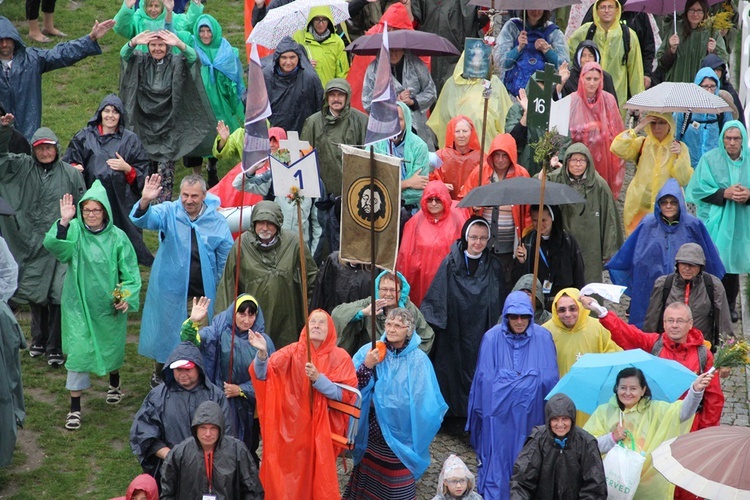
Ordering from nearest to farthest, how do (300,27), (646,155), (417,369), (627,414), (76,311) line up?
(627,414), (417,369), (76,311), (646,155), (300,27)

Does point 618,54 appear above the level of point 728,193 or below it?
above

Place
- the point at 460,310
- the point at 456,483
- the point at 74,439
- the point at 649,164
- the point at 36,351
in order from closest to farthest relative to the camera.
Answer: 1. the point at 456,483
2. the point at 460,310
3. the point at 74,439
4. the point at 36,351
5. the point at 649,164

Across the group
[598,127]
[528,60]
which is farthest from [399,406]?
[528,60]

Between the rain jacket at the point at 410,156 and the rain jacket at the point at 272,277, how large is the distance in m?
1.43

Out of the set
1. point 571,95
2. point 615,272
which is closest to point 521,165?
point 571,95

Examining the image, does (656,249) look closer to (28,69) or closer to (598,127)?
(598,127)

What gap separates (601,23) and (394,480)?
6958 millimetres

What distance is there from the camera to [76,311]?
40.3ft

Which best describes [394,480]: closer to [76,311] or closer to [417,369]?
[417,369]

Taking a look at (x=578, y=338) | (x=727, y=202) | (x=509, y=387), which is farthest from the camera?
(x=727, y=202)

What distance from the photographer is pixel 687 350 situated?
34.6 feet

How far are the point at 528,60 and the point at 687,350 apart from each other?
5409 mm

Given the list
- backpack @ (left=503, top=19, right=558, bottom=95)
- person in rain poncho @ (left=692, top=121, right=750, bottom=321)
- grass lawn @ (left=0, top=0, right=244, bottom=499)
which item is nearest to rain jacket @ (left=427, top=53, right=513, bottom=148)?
backpack @ (left=503, top=19, right=558, bottom=95)

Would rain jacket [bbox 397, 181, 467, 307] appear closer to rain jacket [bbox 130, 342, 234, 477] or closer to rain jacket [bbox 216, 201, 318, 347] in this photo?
rain jacket [bbox 216, 201, 318, 347]
